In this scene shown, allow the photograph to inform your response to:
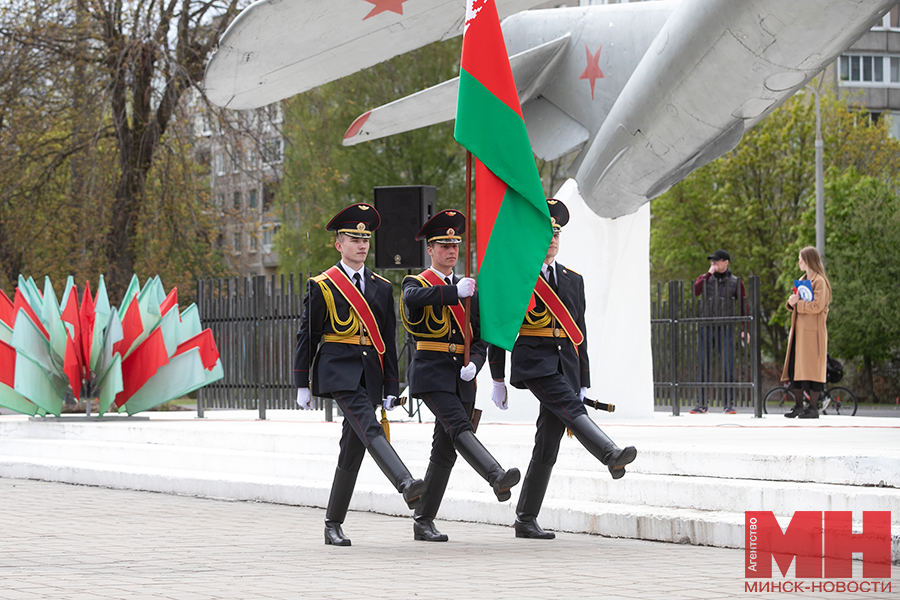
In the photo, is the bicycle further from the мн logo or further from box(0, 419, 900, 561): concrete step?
the мн logo

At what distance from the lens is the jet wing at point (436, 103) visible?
1059 cm

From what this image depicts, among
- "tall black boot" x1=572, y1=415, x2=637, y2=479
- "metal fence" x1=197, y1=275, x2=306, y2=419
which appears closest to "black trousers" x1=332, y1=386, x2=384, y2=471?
"tall black boot" x1=572, y1=415, x2=637, y2=479

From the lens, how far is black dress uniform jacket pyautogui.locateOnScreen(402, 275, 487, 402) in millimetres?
6105

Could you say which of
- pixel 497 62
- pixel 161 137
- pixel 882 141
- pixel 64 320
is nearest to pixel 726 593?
pixel 497 62

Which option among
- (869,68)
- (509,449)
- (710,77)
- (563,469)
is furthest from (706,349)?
(869,68)

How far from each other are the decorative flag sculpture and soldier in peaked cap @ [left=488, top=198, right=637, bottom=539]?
682cm

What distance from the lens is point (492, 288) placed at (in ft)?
20.2

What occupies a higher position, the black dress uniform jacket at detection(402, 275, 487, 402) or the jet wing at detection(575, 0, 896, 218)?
the jet wing at detection(575, 0, 896, 218)

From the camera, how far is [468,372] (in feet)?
20.0

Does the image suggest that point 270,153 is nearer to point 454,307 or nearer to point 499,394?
point 454,307

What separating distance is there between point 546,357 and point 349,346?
1050mm

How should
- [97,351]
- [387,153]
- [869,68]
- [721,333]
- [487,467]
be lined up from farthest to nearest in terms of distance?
[869,68] → [387,153] → [721,333] → [97,351] → [487,467]

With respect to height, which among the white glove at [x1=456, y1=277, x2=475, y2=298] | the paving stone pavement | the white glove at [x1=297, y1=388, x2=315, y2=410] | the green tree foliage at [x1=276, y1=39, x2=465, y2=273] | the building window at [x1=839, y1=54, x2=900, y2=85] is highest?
the building window at [x1=839, y1=54, x2=900, y2=85]

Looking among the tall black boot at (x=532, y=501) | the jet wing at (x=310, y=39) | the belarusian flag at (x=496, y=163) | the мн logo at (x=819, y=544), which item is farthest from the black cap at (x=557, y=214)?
the jet wing at (x=310, y=39)
